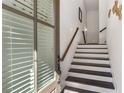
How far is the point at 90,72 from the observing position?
3268 millimetres

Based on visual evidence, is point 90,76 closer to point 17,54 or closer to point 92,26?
point 17,54

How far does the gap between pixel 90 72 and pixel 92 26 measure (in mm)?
5296

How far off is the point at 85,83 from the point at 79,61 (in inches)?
38.7

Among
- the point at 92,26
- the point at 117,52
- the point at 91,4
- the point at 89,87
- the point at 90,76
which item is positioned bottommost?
the point at 89,87

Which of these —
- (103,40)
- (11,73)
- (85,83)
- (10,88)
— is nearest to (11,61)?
(11,73)

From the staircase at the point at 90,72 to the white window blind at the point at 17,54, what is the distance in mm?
1587

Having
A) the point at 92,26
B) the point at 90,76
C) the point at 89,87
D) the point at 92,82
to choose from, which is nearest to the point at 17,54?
the point at 89,87

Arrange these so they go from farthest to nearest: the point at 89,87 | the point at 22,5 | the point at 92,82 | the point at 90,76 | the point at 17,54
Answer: the point at 90,76 → the point at 92,82 → the point at 89,87 → the point at 22,5 → the point at 17,54

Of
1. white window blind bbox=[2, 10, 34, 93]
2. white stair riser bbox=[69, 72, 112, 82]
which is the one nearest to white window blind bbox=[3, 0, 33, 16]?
white window blind bbox=[2, 10, 34, 93]

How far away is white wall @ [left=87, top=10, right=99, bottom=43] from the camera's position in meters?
7.92

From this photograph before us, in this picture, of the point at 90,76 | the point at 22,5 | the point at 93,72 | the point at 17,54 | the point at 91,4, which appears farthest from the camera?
the point at 91,4

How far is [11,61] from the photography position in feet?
4.28

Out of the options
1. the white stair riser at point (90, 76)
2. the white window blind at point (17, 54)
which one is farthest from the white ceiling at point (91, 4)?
the white window blind at point (17, 54)

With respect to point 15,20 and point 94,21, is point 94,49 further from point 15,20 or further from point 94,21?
point 94,21
